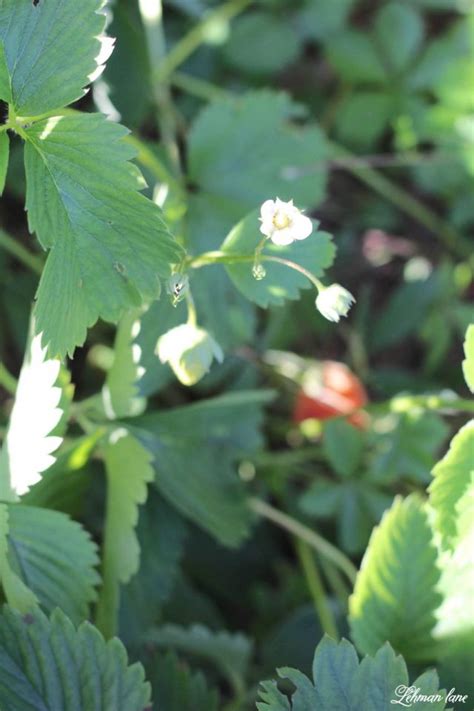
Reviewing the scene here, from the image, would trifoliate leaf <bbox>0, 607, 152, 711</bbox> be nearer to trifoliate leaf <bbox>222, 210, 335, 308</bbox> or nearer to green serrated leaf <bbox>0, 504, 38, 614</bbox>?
green serrated leaf <bbox>0, 504, 38, 614</bbox>

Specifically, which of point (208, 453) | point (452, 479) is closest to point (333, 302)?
point (452, 479)

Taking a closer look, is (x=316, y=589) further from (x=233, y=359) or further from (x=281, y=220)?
(x=281, y=220)

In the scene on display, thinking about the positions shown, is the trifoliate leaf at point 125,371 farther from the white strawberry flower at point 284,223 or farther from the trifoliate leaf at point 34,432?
the white strawberry flower at point 284,223

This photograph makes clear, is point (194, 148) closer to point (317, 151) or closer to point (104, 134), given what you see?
point (317, 151)

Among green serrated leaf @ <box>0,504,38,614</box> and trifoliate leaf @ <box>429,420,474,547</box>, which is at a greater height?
trifoliate leaf @ <box>429,420,474,547</box>

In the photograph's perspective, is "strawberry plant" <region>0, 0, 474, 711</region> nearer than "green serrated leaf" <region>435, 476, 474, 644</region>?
Yes

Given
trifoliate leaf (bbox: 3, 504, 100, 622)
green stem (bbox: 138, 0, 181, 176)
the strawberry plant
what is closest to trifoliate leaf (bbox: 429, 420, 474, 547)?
the strawberry plant
